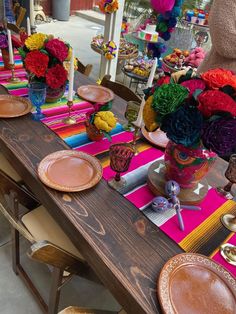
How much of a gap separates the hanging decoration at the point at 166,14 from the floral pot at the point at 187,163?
1.58m

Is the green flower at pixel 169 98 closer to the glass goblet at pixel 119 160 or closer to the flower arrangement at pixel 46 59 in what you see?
the glass goblet at pixel 119 160

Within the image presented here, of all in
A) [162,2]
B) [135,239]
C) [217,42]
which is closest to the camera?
[135,239]

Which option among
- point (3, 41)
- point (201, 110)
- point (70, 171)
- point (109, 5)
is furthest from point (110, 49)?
point (201, 110)

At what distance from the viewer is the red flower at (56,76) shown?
4.04 feet

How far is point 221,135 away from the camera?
698 mm

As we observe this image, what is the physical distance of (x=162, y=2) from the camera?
2006 mm

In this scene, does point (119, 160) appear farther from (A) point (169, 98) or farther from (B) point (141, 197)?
(A) point (169, 98)

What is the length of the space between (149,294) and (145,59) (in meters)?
2.76

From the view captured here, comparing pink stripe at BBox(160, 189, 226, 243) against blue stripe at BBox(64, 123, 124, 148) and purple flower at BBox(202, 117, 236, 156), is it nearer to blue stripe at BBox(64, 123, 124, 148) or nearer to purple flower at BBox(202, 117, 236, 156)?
purple flower at BBox(202, 117, 236, 156)

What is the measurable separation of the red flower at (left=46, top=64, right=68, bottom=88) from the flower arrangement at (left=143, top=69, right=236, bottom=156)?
621 millimetres

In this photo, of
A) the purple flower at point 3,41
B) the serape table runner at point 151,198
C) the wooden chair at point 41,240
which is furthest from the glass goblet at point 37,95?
the purple flower at point 3,41

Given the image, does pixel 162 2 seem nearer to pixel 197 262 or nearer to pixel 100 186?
pixel 100 186

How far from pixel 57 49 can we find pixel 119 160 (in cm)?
67

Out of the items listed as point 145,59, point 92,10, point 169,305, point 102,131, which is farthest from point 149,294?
point 92,10
